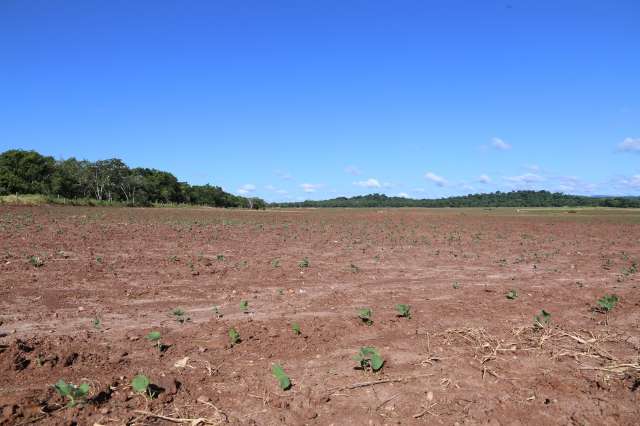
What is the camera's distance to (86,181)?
89.2 m

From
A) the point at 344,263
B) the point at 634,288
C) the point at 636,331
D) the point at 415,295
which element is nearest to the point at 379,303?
the point at 415,295

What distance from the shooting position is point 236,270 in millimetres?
12195

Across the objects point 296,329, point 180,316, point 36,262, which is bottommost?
point 180,316

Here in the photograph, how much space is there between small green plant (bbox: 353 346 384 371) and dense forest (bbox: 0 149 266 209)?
63182mm

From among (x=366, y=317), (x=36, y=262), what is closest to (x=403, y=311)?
(x=366, y=317)

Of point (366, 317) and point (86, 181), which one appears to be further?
point (86, 181)

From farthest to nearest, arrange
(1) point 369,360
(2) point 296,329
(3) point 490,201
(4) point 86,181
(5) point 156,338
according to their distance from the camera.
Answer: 1. (3) point 490,201
2. (4) point 86,181
3. (2) point 296,329
4. (5) point 156,338
5. (1) point 369,360

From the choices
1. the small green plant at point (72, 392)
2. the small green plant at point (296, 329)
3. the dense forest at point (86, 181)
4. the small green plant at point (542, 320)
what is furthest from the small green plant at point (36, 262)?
the dense forest at point (86, 181)

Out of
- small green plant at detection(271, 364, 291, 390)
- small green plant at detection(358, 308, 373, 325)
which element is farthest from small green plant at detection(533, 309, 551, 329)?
small green plant at detection(271, 364, 291, 390)

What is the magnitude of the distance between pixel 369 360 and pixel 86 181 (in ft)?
321

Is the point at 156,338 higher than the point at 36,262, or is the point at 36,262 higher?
the point at 36,262

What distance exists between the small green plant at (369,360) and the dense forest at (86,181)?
63.2 m

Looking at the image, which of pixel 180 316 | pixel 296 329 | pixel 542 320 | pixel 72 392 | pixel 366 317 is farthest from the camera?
pixel 180 316

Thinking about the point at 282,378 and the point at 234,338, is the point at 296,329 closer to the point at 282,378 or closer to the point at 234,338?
the point at 234,338
